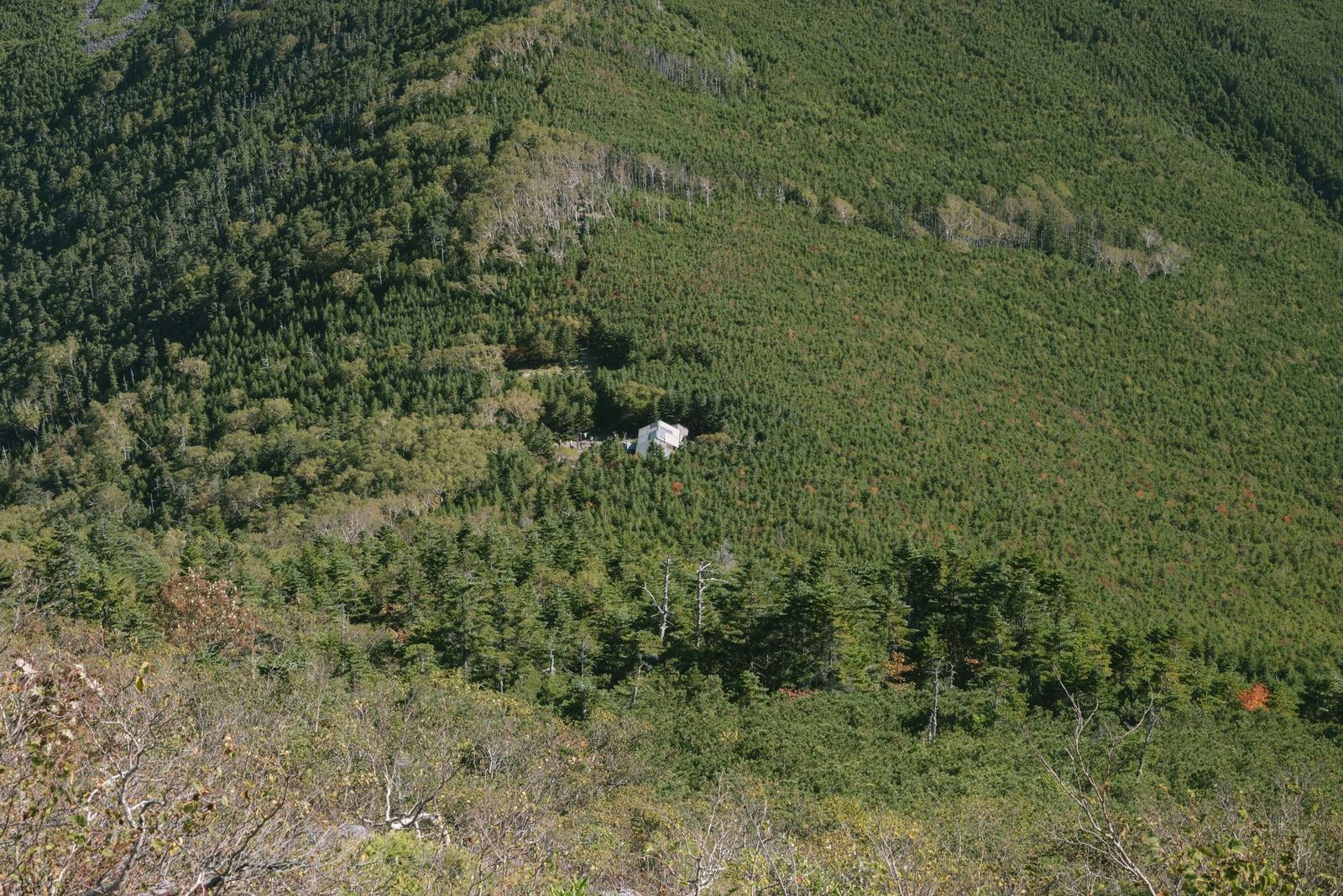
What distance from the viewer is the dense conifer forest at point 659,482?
22.6 metres

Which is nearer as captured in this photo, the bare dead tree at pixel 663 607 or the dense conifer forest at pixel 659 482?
the dense conifer forest at pixel 659 482

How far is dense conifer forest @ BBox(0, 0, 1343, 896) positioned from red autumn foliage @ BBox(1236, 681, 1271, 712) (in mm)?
2157

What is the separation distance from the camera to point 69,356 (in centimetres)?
13688

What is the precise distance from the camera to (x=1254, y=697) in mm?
59906

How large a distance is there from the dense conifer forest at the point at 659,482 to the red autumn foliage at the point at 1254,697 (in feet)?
7.08

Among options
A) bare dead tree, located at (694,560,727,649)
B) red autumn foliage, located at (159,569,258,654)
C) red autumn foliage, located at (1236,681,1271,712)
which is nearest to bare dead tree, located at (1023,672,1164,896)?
red autumn foliage, located at (1236,681,1271,712)

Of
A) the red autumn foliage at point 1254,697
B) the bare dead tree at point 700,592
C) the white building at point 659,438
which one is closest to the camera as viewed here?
the bare dead tree at point 700,592

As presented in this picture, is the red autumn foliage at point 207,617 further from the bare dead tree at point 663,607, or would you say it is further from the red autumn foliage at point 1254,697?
the red autumn foliage at point 1254,697

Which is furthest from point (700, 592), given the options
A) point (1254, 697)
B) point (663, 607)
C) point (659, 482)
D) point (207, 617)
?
point (1254, 697)

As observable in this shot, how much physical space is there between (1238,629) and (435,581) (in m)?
56.5

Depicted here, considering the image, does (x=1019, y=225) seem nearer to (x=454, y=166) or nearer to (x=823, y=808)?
(x=454, y=166)

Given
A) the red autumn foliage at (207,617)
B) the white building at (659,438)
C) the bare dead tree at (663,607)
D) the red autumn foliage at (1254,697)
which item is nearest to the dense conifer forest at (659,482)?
the red autumn foliage at (207,617)

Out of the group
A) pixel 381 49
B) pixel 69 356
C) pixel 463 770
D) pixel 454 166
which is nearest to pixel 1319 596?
pixel 463 770

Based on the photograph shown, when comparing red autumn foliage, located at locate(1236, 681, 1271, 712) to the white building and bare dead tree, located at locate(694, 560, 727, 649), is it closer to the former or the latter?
bare dead tree, located at locate(694, 560, 727, 649)
